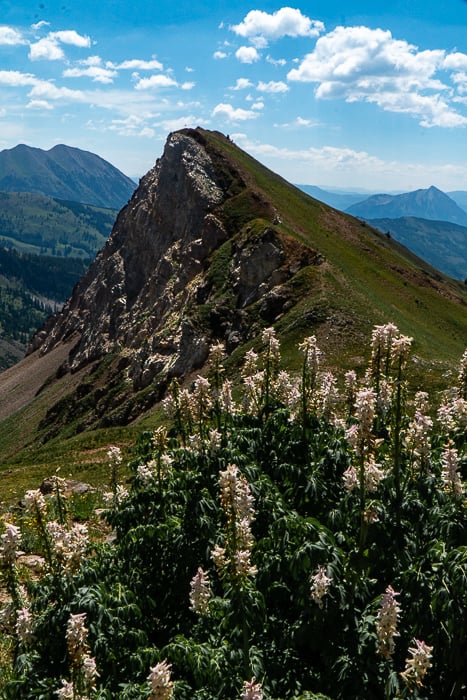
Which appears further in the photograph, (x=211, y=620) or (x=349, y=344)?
(x=349, y=344)

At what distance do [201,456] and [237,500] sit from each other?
13.0ft

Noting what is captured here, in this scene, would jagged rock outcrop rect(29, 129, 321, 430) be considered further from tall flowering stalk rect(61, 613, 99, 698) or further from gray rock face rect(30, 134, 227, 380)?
tall flowering stalk rect(61, 613, 99, 698)

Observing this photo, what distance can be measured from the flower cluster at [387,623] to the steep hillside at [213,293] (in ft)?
117

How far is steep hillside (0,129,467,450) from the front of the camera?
57750 mm

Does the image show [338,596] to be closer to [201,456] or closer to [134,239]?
[201,456]

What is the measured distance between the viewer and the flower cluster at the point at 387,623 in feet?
22.1

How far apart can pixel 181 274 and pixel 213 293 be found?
13934 mm

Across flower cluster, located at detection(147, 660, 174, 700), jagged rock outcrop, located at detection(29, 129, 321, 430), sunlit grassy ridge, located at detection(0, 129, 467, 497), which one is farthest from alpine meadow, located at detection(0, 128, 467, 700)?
jagged rock outcrop, located at detection(29, 129, 321, 430)

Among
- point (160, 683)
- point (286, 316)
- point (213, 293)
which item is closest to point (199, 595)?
point (160, 683)

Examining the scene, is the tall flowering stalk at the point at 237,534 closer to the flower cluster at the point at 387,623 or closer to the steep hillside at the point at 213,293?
the flower cluster at the point at 387,623

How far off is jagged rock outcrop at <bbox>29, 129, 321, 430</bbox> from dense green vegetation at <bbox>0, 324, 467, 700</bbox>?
165 feet

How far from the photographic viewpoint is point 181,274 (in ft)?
282

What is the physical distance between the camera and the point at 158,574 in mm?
9969

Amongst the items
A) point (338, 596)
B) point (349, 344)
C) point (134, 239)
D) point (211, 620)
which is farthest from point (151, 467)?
point (134, 239)
